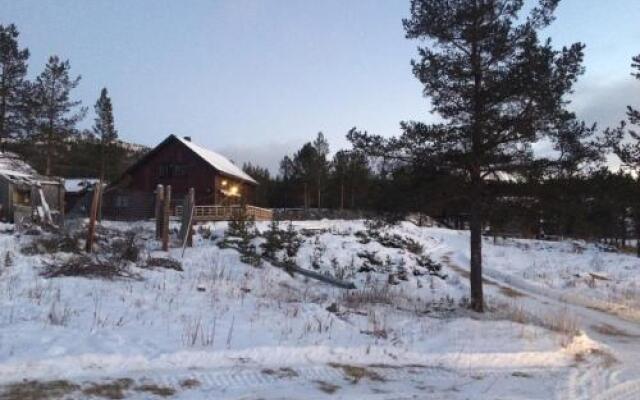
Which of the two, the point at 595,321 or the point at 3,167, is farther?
the point at 3,167

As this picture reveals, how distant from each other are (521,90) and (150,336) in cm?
952

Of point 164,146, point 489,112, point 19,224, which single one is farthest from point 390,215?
point 164,146

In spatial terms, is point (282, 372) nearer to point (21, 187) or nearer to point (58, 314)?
point (58, 314)

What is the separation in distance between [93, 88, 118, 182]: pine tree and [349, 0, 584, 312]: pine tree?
137 ft

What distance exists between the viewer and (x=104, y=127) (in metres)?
52.1

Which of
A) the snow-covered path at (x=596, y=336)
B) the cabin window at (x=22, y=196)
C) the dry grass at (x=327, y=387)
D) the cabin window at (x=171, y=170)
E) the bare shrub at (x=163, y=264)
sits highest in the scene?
the cabin window at (x=171, y=170)

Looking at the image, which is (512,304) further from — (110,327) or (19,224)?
(19,224)

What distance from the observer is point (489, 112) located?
13625 millimetres

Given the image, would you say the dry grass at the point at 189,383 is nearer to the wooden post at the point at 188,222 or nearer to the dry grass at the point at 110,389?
the dry grass at the point at 110,389

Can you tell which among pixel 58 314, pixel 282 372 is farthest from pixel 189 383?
pixel 58 314

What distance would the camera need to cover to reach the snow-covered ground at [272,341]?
6.52 m

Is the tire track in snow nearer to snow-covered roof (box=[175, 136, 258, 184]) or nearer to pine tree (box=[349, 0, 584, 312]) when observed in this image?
pine tree (box=[349, 0, 584, 312])

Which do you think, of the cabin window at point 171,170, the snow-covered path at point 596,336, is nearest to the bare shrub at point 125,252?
the snow-covered path at point 596,336

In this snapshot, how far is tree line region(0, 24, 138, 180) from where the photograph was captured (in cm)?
3297
